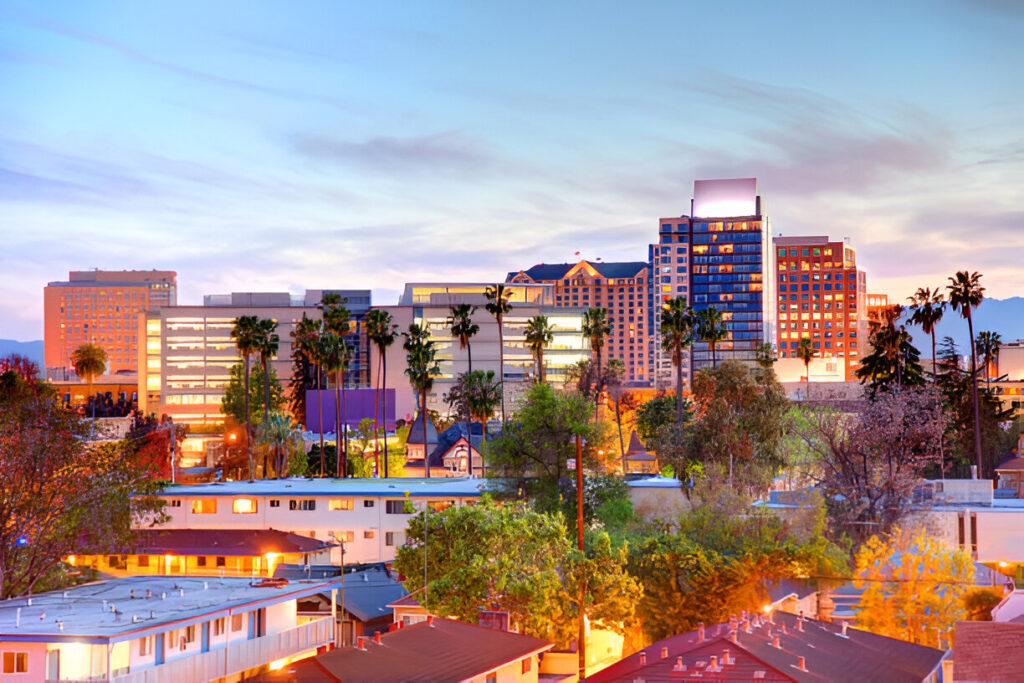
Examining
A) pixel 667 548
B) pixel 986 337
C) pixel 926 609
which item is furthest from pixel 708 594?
pixel 986 337

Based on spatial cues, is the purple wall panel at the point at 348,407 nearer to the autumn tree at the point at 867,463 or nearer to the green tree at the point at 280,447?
the green tree at the point at 280,447

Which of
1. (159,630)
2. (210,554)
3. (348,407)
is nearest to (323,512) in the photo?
(210,554)

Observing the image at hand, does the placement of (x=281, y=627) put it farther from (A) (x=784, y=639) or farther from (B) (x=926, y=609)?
(B) (x=926, y=609)

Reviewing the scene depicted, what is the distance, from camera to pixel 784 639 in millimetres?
42656

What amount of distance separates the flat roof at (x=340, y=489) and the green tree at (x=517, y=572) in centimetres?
2182

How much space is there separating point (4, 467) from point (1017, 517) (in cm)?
4925

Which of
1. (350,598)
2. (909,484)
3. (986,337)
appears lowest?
(350,598)

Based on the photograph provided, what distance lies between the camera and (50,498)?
2135 inches

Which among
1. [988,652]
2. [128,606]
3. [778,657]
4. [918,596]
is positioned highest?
[128,606]

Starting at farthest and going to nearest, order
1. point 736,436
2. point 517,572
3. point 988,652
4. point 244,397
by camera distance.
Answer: point 244,397, point 736,436, point 517,572, point 988,652

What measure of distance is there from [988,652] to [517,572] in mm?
18013

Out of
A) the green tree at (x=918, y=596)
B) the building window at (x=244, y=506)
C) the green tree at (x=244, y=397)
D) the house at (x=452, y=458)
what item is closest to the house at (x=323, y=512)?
the building window at (x=244, y=506)

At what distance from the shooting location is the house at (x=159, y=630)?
37656 mm

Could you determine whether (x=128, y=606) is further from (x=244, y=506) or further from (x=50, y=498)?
(x=244, y=506)
